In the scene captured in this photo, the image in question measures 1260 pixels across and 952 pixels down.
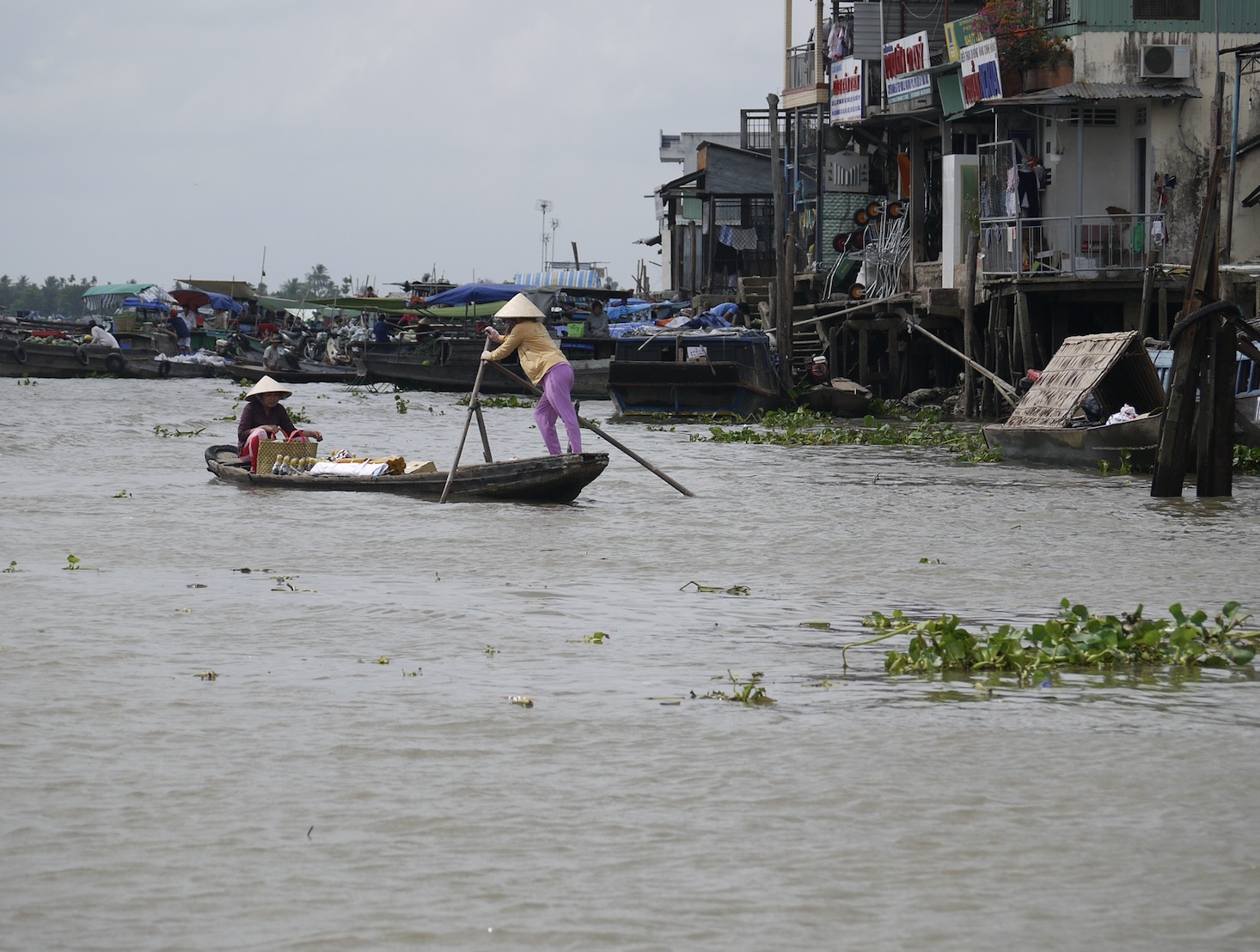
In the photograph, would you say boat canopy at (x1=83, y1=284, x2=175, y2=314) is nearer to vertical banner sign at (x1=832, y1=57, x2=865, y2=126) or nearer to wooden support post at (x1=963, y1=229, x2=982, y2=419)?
vertical banner sign at (x1=832, y1=57, x2=865, y2=126)

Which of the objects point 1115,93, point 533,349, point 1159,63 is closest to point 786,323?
point 1115,93

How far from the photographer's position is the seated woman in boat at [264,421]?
14.2 m

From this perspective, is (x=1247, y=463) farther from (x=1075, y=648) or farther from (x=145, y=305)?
(x=145, y=305)

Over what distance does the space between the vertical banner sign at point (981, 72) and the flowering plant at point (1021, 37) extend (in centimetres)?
17

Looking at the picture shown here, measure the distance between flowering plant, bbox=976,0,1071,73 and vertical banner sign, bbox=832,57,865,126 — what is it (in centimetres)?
525

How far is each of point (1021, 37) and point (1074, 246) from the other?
3.94m

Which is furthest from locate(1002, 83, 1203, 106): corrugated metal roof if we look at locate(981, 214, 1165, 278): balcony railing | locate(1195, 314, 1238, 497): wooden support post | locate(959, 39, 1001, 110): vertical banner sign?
locate(1195, 314, 1238, 497): wooden support post

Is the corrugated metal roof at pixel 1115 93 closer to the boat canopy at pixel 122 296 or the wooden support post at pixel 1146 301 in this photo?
the wooden support post at pixel 1146 301

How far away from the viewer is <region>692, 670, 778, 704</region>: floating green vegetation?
5852 millimetres

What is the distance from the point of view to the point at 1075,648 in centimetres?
649

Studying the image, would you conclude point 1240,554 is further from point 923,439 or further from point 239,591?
point 923,439

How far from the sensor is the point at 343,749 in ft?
17.1

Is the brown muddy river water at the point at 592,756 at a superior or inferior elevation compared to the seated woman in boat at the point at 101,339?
inferior

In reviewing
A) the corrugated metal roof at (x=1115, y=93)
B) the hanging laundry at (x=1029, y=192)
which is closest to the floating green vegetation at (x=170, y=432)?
the hanging laundry at (x=1029, y=192)
